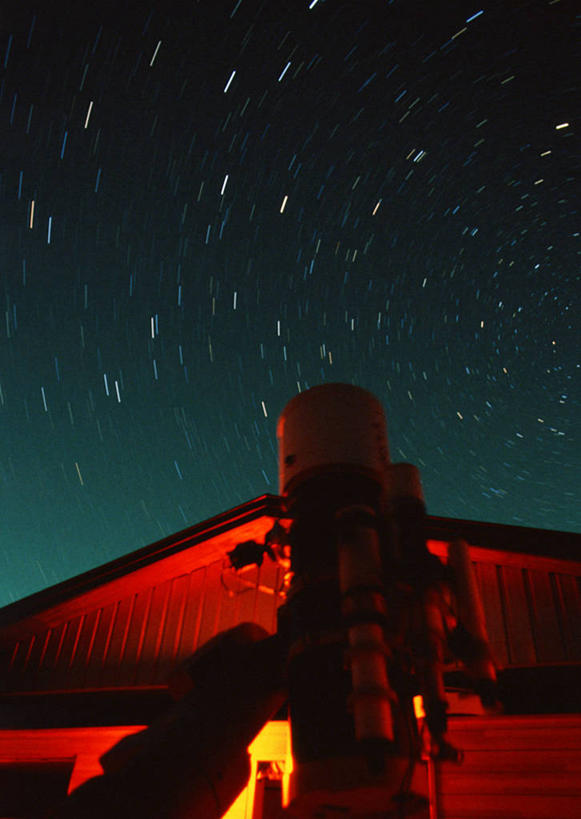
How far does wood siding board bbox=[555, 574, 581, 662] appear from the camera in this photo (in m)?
5.55

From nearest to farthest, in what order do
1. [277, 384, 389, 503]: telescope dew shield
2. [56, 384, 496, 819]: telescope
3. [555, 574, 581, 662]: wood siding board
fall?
[56, 384, 496, 819]: telescope, [277, 384, 389, 503]: telescope dew shield, [555, 574, 581, 662]: wood siding board

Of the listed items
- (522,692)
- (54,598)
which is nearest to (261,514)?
(54,598)

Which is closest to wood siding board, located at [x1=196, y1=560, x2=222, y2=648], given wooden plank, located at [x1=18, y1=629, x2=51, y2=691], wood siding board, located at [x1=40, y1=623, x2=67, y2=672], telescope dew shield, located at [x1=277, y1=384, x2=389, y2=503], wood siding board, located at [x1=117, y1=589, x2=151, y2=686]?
wood siding board, located at [x1=117, y1=589, x2=151, y2=686]

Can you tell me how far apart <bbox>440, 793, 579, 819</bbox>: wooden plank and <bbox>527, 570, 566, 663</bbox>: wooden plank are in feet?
4.04

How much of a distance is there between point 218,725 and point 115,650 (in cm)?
589

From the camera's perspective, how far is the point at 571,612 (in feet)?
19.0

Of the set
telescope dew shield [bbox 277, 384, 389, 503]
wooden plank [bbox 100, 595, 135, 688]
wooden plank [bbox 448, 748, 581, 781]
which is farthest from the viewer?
wooden plank [bbox 100, 595, 135, 688]

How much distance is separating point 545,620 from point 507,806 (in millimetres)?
1780

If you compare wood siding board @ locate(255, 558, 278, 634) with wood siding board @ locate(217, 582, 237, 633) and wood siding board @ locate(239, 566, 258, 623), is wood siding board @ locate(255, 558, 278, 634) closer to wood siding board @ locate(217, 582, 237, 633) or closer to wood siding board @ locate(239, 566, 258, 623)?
wood siding board @ locate(239, 566, 258, 623)

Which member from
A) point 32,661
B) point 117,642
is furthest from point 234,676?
point 32,661

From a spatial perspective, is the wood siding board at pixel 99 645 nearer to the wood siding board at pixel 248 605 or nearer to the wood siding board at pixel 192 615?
the wood siding board at pixel 192 615

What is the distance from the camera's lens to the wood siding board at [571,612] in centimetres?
555

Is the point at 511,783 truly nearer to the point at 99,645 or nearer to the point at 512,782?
the point at 512,782

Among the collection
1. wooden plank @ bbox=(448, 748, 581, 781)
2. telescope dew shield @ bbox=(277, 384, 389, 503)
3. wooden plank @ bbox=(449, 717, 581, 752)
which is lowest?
wooden plank @ bbox=(448, 748, 581, 781)
